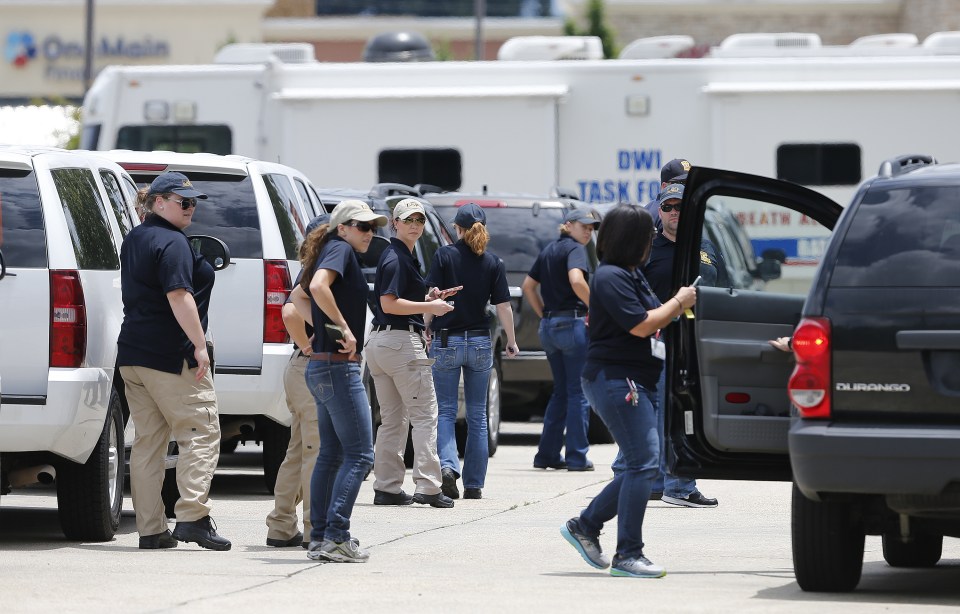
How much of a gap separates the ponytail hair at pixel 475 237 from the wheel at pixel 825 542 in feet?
14.0

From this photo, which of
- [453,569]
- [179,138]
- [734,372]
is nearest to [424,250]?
[453,569]

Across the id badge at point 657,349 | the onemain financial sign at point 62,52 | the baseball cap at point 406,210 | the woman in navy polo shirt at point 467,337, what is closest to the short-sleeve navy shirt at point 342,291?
the id badge at point 657,349

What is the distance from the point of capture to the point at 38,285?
8.88 m

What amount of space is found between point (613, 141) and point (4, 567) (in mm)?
11470

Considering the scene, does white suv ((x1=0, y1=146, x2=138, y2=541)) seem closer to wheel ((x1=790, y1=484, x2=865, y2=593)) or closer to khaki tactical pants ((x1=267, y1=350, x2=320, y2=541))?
khaki tactical pants ((x1=267, y1=350, x2=320, y2=541))

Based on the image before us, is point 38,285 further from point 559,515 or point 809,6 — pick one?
point 809,6

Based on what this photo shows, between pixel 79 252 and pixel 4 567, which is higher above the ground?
pixel 79 252

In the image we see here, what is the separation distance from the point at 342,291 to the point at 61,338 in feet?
4.33

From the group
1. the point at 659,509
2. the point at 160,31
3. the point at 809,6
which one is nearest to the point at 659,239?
the point at 659,509

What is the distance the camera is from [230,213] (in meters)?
11.1

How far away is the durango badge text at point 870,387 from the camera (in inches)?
286

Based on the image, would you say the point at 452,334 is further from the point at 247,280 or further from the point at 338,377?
the point at 338,377

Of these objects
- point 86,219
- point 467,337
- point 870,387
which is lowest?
point 467,337

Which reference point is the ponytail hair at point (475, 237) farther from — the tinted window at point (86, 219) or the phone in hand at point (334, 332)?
the phone in hand at point (334, 332)
